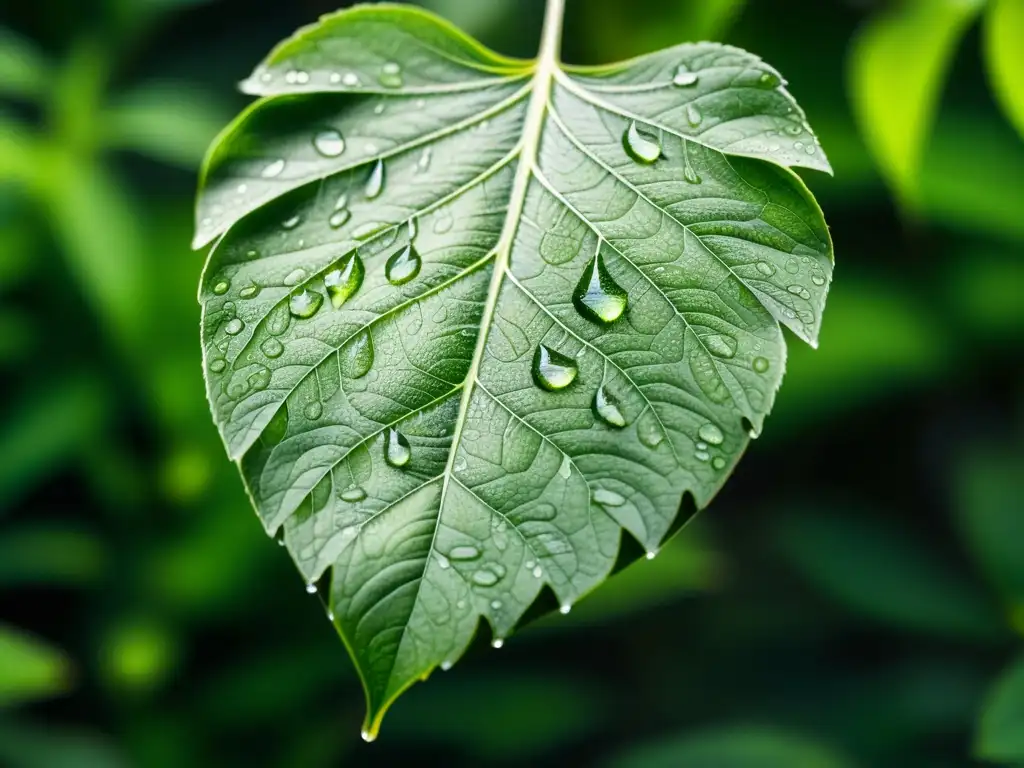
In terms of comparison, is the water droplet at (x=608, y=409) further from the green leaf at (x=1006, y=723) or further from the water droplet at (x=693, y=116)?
Result: the green leaf at (x=1006, y=723)

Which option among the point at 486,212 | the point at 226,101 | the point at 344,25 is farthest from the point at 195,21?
the point at 486,212

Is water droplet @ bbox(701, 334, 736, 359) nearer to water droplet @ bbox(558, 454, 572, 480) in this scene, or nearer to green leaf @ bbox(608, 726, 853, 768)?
water droplet @ bbox(558, 454, 572, 480)

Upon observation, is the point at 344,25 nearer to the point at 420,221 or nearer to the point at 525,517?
the point at 420,221

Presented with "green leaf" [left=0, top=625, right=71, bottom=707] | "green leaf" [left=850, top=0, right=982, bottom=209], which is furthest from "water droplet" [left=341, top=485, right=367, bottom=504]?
"green leaf" [left=0, top=625, right=71, bottom=707]

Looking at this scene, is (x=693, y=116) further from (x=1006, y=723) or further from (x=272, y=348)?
(x=1006, y=723)

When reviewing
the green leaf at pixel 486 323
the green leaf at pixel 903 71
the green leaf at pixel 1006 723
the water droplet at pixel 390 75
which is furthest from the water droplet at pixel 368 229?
the green leaf at pixel 1006 723

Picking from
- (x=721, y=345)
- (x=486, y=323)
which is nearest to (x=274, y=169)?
(x=486, y=323)

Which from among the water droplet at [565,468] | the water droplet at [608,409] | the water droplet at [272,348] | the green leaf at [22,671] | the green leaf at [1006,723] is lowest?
the green leaf at [22,671]
